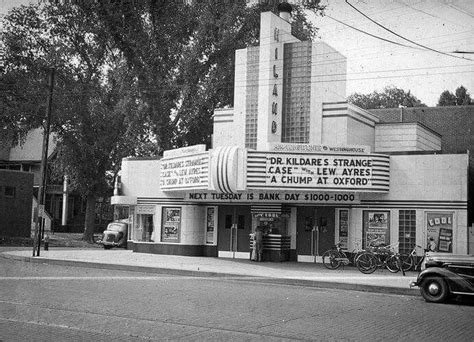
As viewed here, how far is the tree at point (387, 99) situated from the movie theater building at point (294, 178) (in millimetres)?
A: 33345

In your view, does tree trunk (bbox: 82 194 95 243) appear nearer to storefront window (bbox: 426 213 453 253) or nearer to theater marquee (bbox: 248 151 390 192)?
theater marquee (bbox: 248 151 390 192)

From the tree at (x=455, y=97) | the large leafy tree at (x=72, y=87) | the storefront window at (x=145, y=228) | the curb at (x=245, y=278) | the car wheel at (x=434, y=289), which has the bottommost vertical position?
the curb at (x=245, y=278)

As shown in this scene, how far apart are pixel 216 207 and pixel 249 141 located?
11.7ft

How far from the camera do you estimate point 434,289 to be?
51.6ft

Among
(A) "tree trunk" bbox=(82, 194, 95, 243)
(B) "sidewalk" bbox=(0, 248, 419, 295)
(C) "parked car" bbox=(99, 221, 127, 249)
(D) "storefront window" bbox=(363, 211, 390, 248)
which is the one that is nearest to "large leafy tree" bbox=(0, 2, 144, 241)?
(A) "tree trunk" bbox=(82, 194, 95, 243)

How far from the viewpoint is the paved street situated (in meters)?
10.1

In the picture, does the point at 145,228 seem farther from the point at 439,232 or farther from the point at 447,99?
the point at 447,99

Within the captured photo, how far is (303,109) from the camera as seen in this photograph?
92.6 ft

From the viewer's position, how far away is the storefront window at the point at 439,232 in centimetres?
2425

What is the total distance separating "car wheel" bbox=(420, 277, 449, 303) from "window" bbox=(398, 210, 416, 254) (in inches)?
365

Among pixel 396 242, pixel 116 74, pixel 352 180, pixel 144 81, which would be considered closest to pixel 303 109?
pixel 352 180

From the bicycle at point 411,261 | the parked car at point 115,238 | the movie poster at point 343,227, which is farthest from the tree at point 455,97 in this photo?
the bicycle at point 411,261

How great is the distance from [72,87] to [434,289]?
33291mm

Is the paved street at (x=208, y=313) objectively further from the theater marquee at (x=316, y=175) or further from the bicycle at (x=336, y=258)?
the theater marquee at (x=316, y=175)
